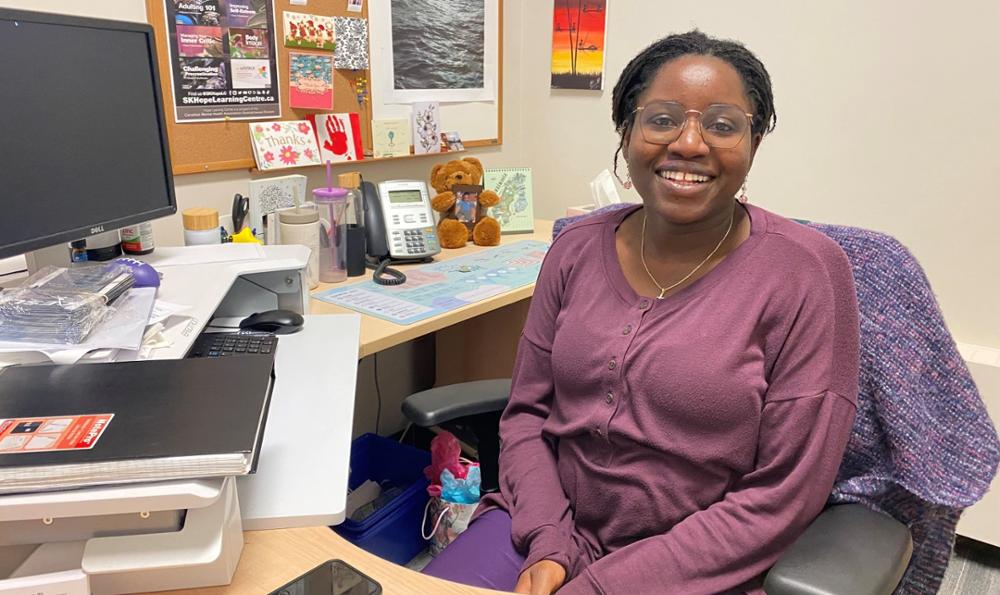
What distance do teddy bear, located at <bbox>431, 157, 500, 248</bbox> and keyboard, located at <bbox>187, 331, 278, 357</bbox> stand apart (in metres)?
0.91

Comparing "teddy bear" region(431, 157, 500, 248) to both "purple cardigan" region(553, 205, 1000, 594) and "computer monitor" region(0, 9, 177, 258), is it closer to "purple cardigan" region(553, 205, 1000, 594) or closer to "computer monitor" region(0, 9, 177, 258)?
"computer monitor" region(0, 9, 177, 258)

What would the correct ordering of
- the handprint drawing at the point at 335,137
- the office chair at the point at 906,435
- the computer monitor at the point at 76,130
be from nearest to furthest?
the office chair at the point at 906,435
the computer monitor at the point at 76,130
the handprint drawing at the point at 335,137

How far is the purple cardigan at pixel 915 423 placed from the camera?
94 centimetres

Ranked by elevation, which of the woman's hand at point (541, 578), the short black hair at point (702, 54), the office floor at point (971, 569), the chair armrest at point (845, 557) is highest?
the short black hair at point (702, 54)

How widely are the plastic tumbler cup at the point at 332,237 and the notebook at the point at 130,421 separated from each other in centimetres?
87

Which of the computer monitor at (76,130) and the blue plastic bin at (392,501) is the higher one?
the computer monitor at (76,130)

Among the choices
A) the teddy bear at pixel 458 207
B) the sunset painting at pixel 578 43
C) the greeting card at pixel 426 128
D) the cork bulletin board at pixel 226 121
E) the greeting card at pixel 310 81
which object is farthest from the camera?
the sunset painting at pixel 578 43

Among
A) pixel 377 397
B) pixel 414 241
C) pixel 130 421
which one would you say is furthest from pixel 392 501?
pixel 130 421

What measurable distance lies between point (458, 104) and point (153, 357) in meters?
1.61

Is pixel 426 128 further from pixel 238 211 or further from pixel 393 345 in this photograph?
pixel 393 345

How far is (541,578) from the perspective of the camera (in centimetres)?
98

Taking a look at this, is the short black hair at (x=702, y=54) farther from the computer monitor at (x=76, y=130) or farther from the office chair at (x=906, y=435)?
the computer monitor at (x=76, y=130)

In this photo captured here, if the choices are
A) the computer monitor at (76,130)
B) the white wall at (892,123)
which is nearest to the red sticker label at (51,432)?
the computer monitor at (76,130)

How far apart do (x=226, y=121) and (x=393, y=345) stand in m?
0.79
